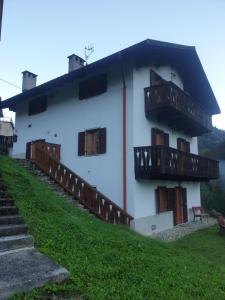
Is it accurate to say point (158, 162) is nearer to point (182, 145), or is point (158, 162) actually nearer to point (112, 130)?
point (112, 130)

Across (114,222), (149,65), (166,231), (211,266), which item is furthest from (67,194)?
(149,65)

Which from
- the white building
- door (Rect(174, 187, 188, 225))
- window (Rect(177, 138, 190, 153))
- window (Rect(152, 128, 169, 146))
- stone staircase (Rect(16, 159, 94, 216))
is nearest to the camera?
stone staircase (Rect(16, 159, 94, 216))

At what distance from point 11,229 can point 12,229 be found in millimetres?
21

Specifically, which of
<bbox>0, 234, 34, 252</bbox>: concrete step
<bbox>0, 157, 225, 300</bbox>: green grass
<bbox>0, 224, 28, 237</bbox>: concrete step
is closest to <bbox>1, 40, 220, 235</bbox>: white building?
<bbox>0, 157, 225, 300</bbox>: green grass

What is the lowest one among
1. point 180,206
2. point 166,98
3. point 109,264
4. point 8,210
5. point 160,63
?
point 109,264

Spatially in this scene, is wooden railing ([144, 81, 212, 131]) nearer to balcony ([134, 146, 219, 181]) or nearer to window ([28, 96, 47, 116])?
balcony ([134, 146, 219, 181])

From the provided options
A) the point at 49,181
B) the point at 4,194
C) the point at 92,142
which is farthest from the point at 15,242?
the point at 92,142

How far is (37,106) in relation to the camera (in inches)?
688

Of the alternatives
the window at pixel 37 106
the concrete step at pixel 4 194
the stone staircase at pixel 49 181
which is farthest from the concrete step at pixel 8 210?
the window at pixel 37 106

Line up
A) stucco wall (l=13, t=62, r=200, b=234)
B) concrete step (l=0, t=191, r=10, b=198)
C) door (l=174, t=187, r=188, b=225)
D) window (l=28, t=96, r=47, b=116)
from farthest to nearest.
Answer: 1. window (l=28, t=96, r=47, b=116)
2. door (l=174, t=187, r=188, b=225)
3. stucco wall (l=13, t=62, r=200, b=234)
4. concrete step (l=0, t=191, r=10, b=198)

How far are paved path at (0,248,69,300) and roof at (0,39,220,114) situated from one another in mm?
9826

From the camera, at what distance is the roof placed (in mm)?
12852

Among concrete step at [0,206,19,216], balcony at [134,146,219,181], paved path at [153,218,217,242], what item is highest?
balcony at [134,146,219,181]

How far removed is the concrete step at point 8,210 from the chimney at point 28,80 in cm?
1623
